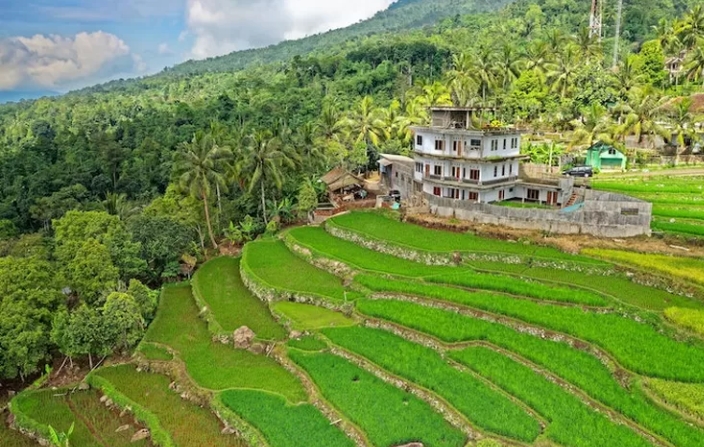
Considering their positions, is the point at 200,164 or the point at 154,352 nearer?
the point at 154,352

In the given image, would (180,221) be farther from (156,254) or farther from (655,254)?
(655,254)

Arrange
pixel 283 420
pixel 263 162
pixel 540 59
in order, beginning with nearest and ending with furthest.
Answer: pixel 283 420
pixel 263 162
pixel 540 59

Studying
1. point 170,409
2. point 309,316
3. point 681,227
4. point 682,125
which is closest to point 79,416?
point 170,409

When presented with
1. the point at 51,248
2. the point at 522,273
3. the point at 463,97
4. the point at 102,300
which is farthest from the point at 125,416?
the point at 463,97

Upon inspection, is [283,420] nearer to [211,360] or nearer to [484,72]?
[211,360]

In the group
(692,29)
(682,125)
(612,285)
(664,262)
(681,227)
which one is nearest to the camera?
(612,285)

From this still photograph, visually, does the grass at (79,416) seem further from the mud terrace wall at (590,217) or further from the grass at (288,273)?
the mud terrace wall at (590,217)

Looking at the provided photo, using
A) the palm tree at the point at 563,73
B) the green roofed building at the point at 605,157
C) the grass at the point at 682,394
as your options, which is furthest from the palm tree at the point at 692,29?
the grass at the point at 682,394

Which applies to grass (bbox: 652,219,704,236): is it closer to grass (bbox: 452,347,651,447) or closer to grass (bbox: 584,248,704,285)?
grass (bbox: 584,248,704,285)
